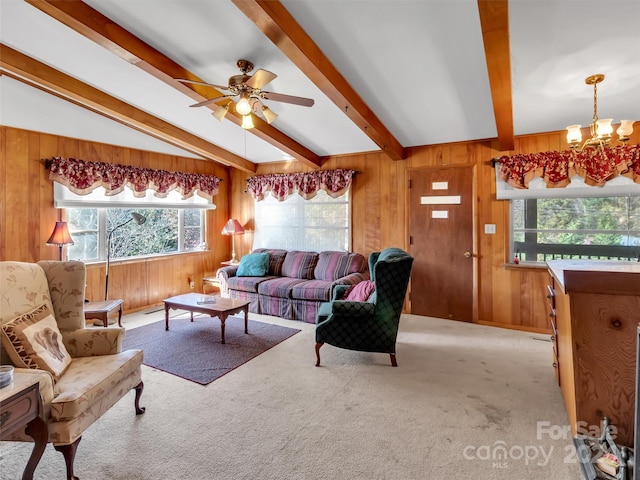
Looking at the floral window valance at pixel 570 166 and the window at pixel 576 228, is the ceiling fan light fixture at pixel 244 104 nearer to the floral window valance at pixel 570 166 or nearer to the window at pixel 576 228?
the floral window valance at pixel 570 166

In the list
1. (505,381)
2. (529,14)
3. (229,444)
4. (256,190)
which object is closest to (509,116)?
(529,14)

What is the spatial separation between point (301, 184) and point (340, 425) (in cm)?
382

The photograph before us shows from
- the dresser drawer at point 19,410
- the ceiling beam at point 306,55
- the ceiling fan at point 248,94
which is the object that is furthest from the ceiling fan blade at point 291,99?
the dresser drawer at point 19,410

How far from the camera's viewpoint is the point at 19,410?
141cm

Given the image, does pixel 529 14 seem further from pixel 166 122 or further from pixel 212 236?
pixel 212 236

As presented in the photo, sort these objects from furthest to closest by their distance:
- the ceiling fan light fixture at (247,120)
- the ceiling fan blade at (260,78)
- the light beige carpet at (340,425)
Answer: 1. the ceiling fan light fixture at (247,120)
2. the ceiling fan blade at (260,78)
3. the light beige carpet at (340,425)

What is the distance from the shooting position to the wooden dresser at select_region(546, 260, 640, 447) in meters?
1.58

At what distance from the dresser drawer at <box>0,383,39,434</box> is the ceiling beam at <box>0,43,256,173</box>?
292cm

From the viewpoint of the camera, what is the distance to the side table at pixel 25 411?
1.35 metres

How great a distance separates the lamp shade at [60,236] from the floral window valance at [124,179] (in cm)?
53

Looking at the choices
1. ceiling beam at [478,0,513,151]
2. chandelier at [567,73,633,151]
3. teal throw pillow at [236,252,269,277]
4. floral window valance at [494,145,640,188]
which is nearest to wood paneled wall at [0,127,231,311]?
teal throw pillow at [236,252,269,277]

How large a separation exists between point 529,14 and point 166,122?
4005 millimetres

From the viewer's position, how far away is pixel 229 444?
196cm

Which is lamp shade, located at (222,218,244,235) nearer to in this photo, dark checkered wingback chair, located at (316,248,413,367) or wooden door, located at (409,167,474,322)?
wooden door, located at (409,167,474,322)
